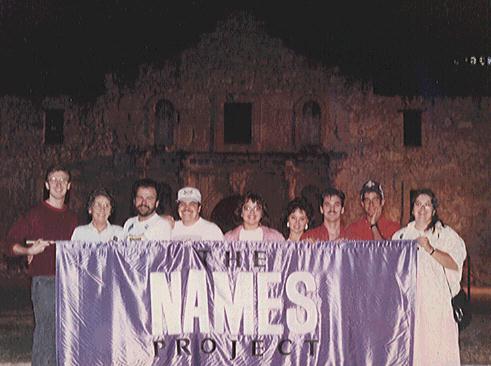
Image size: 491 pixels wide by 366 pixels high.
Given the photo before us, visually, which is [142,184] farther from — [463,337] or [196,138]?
[196,138]

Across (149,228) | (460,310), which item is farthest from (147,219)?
(460,310)

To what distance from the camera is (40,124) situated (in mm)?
20000

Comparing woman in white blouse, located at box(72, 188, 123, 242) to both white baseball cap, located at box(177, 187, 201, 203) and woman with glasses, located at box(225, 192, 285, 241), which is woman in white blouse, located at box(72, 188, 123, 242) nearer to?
white baseball cap, located at box(177, 187, 201, 203)

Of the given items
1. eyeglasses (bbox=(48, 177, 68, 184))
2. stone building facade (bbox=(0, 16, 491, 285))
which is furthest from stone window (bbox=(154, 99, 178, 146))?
eyeglasses (bbox=(48, 177, 68, 184))

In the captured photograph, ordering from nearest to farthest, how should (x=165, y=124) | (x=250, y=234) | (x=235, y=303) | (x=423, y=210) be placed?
1. (x=235, y=303)
2. (x=423, y=210)
3. (x=250, y=234)
4. (x=165, y=124)

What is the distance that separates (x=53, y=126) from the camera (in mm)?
20078

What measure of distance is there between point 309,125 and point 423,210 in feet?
46.6

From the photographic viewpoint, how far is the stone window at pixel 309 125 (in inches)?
781

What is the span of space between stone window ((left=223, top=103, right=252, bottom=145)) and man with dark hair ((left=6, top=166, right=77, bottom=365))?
46.8 ft

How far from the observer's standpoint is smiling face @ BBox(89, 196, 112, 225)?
589 cm

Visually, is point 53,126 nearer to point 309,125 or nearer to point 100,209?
point 309,125

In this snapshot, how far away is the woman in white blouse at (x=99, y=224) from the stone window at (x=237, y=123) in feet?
46.7

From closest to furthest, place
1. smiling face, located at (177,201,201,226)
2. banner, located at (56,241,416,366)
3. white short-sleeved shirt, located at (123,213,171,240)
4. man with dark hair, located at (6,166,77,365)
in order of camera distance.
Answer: banner, located at (56,241,416,366), man with dark hair, located at (6,166,77,365), white short-sleeved shirt, located at (123,213,171,240), smiling face, located at (177,201,201,226)

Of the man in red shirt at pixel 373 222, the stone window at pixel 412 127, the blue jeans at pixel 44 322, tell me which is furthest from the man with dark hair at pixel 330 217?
the stone window at pixel 412 127
